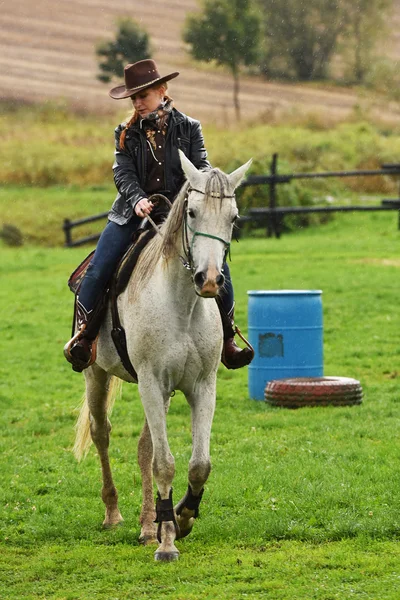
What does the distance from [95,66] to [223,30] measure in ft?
52.2

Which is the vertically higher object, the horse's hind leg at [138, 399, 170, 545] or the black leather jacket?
the black leather jacket

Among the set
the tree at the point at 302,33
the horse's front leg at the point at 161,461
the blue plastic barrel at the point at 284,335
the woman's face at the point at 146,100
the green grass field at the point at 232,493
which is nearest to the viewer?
the green grass field at the point at 232,493

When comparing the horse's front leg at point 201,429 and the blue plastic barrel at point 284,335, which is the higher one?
the horse's front leg at point 201,429

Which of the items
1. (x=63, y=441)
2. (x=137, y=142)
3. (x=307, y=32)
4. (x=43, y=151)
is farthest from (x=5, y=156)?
(x=137, y=142)

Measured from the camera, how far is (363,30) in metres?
76.1

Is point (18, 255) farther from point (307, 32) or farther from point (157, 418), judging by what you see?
point (307, 32)

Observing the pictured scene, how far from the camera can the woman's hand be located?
6562 millimetres

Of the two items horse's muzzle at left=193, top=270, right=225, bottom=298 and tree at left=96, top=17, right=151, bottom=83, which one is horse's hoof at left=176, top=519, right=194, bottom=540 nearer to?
horse's muzzle at left=193, top=270, right=225, bottom=298

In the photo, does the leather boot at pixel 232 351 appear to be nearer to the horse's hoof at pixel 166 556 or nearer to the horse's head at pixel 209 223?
the horse's head at pixel 209 223

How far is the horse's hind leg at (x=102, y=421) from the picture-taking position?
7473mm

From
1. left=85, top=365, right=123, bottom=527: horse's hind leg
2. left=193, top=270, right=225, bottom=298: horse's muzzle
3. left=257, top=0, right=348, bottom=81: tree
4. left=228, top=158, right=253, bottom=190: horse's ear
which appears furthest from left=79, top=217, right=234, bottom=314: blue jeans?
left=257, top=0, right=348, bottom=81: tree

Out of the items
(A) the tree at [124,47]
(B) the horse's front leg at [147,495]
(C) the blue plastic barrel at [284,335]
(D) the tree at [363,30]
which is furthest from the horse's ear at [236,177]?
(D) the tree at [363,30]

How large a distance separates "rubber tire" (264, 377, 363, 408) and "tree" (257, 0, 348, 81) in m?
57.1

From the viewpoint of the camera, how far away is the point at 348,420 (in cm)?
1050
